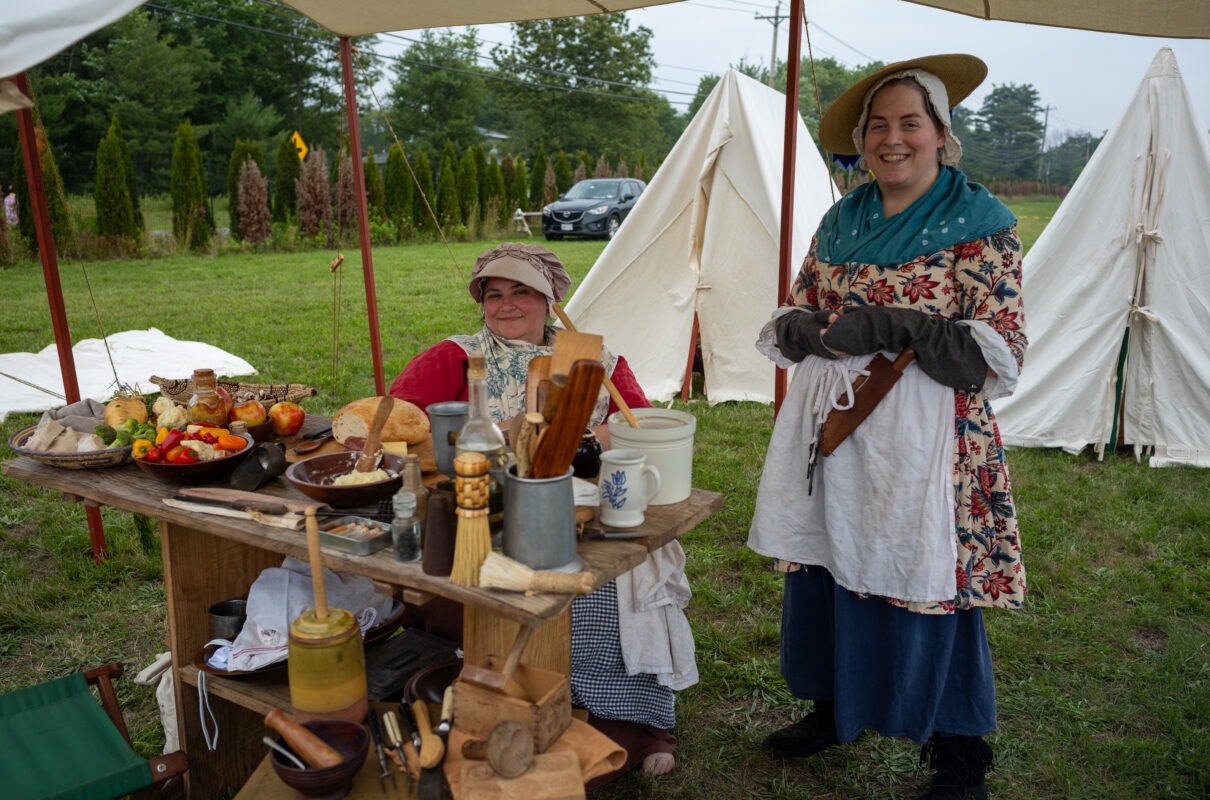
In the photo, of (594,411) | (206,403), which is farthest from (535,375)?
(206,403)

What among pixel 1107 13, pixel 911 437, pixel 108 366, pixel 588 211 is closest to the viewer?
pixel 911 437

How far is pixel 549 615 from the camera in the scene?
1388 millimetres

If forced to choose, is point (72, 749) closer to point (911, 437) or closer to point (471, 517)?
point (471, 517)

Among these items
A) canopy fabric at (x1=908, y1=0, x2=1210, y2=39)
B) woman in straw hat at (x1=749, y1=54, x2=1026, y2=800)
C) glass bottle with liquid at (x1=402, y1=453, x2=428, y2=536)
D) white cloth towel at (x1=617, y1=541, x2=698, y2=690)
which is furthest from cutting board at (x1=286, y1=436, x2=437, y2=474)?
canopy fabric at (x1=908, y1=0, x2=1210, y2=39)

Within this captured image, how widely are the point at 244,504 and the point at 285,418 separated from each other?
0.56 meters

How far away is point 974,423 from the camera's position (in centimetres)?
205

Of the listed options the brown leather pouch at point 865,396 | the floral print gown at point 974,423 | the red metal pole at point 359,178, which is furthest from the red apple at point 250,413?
the floral print gown at point 974,423

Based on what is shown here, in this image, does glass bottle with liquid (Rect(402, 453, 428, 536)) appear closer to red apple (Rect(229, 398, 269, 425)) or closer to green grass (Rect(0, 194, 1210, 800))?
red apple (Rect(229, 398, 269, 425))

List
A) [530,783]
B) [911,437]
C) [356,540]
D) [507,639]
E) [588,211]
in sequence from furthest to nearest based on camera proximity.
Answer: [588,211], [911,437], [507,639], [356,540], [530,783]

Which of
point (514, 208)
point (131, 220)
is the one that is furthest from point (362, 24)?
point (514, 208)

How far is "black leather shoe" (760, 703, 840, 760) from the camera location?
2.49 m

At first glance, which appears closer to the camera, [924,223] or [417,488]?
[417,488]

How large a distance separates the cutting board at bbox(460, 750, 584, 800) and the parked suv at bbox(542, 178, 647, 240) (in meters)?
16.8

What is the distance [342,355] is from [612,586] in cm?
599
